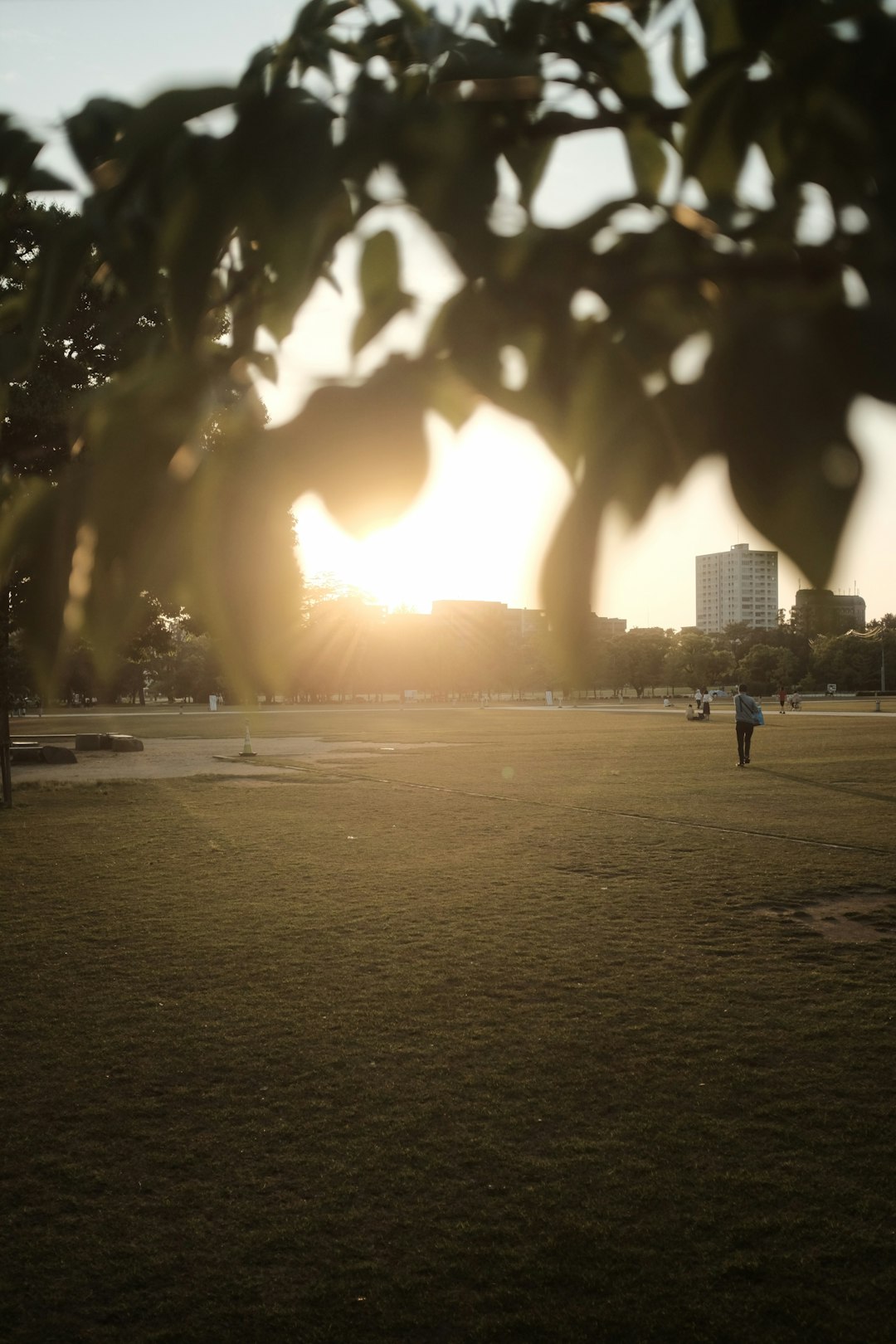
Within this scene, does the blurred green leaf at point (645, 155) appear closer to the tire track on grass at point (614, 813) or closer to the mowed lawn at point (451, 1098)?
the mowed lawn at point (451, 1098)

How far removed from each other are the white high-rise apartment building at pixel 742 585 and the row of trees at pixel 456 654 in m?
0.07

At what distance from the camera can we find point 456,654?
1.78 m

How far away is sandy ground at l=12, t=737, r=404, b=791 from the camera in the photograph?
79.5 feet

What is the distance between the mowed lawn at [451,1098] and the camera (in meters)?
3.71

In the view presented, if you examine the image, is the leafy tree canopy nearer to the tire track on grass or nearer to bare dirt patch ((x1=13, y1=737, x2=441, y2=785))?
the tire track on grass

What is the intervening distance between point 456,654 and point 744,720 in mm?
22708

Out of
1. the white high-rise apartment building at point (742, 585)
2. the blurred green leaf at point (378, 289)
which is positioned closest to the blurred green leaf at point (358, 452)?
the blurred green leaf at point (378, 289)

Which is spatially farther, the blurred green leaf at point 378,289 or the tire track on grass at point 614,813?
the tire track on grass at point 614,813

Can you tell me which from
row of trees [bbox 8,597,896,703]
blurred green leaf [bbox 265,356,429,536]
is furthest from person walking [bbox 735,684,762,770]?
blurred green leaf [bbox 265,356,429,536]

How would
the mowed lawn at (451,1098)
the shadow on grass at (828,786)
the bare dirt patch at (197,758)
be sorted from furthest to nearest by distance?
1. the bare dirt patch at (197,758)
2. the shadow on grass at (828,786)
3. the mowed lawn at (451,1098)

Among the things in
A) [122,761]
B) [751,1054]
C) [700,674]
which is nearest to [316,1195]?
[751,1054]

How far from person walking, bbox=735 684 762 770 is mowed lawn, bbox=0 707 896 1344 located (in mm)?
11047

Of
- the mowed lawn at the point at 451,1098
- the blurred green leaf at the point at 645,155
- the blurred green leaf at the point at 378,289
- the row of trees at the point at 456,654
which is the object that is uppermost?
the blurred green leaf at the point at 645,155

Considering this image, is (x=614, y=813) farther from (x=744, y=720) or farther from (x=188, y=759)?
(x=188, y=759)
